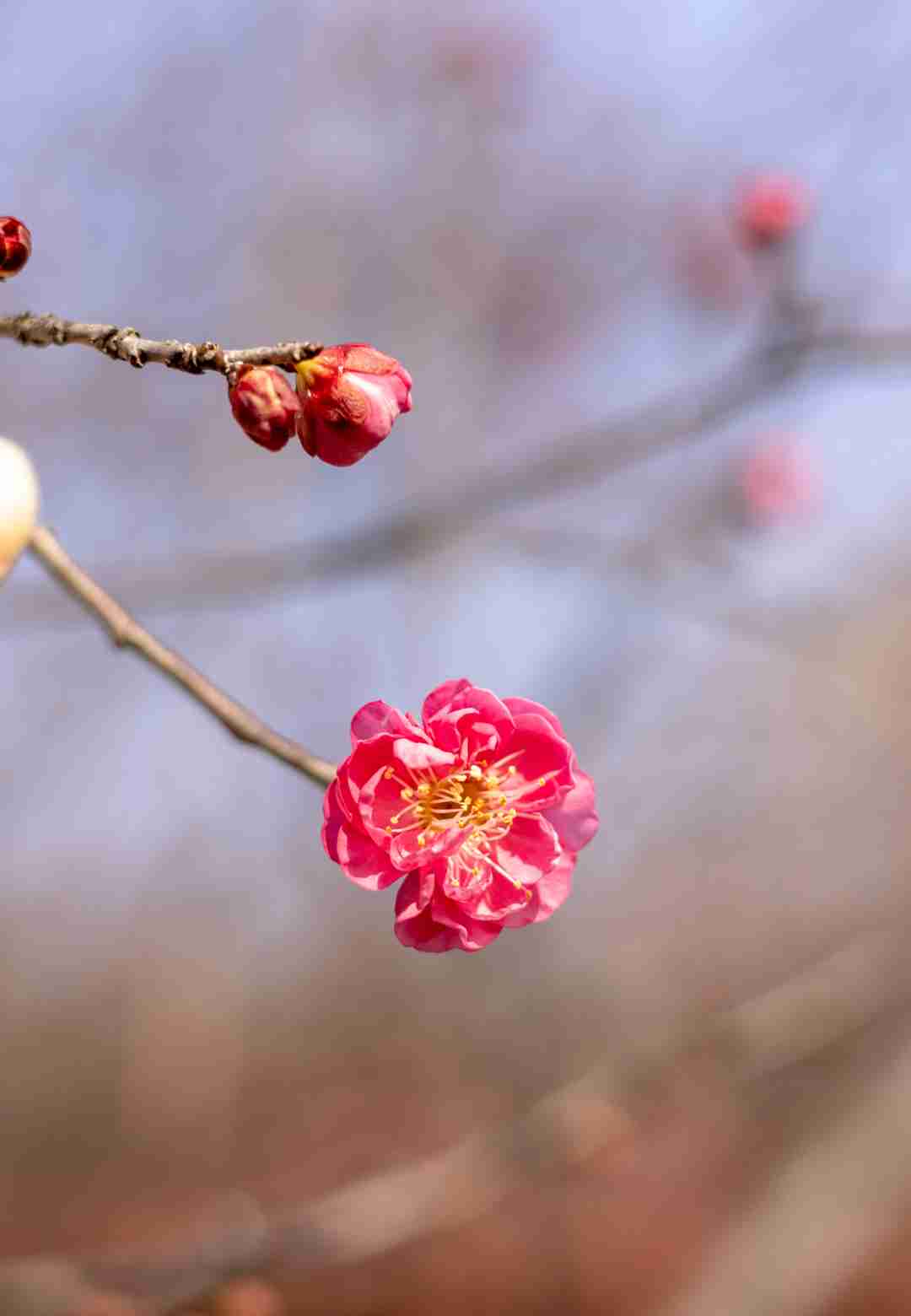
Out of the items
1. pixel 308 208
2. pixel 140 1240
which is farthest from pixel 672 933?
pixel 308 208

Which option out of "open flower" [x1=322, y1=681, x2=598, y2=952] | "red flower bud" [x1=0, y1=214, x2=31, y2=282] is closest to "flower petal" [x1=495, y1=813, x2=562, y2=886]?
"open flower" [x1=322, y1=681, x2=598, y2=952]

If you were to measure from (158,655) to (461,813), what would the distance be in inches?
12.9

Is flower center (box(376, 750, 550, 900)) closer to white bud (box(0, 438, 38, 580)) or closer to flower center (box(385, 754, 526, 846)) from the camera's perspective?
flower center (box(385, 754, 526, 846))

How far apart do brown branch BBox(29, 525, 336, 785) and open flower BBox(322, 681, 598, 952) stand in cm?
6

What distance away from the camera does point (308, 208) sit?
11.8 ft

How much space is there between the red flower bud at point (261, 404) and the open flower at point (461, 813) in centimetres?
27

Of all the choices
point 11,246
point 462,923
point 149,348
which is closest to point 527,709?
point 462,923

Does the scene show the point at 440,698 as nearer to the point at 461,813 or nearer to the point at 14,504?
the point at 461,813

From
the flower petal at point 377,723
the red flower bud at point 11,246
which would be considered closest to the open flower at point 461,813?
Result: the flower petal at point 377,723

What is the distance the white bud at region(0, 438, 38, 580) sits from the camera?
0.86 m

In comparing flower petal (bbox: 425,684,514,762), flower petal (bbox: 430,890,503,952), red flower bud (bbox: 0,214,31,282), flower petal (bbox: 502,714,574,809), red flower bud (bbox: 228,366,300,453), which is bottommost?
flower petal (bbox: 430,890,503,952)

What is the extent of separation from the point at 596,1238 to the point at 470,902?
674 cm

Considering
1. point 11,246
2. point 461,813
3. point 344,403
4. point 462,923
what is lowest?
point 462,923

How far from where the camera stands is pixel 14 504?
0.86m
